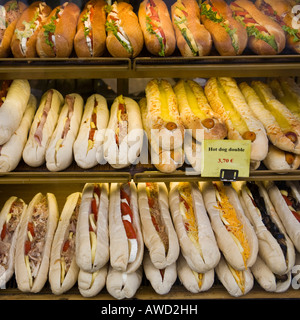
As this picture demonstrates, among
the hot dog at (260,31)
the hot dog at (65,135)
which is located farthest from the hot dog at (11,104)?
the hot dog at (260,31)

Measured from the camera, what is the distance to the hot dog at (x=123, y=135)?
2.04 metres

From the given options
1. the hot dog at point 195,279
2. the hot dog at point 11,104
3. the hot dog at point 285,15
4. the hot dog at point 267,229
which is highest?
the hot dog at point 285,15

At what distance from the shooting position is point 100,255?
198 centimetres

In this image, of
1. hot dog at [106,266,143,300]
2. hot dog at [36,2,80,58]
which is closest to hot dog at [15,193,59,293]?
hot dog at [106,266,143,300]

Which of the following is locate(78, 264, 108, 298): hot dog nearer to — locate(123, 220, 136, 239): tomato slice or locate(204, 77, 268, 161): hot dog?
locate(123, 220, 136, 239): tomato slice

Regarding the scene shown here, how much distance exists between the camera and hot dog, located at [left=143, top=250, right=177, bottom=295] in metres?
2.05

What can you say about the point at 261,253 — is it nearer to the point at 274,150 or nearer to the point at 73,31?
the point at 274,150

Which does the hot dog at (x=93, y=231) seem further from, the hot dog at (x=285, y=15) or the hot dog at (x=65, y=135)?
the hot dog at (x=285, y=15)

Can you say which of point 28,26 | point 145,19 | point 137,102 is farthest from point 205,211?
point 28,26

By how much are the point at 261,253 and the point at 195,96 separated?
107cm

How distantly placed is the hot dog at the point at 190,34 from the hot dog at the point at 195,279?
4.14 ft

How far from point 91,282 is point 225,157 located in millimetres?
1045

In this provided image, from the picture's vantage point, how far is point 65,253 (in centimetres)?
213

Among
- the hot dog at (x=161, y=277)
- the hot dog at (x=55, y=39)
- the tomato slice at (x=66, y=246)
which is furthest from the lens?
the tomato slice at (x=66, y=246)
